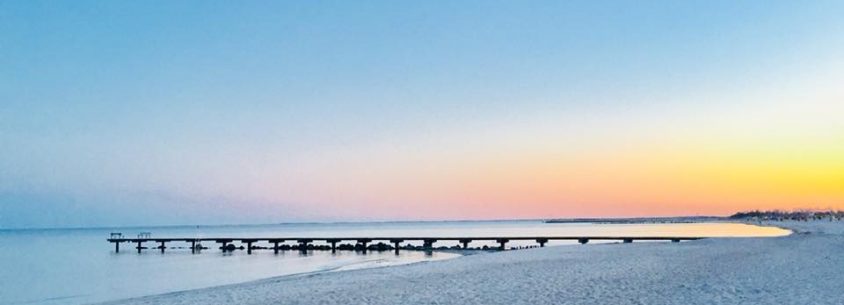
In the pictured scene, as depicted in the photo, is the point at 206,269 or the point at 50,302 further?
the point at 206,269

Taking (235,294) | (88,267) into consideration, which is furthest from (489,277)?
(88,267)

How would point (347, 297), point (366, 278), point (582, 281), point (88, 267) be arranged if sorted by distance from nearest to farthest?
1. point (347, 297)
2. point (582, 281)
3. point (366, 278)
4. point (88, 267)

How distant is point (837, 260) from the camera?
20406 mm

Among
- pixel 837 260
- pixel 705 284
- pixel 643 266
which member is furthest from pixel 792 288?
pixel 837 260

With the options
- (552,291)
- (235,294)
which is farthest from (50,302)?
(552,291)

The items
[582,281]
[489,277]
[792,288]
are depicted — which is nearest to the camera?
[792,288]

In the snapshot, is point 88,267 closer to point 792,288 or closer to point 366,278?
point 366,278

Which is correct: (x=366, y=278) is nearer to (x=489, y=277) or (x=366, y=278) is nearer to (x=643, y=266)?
(x=489, y=277)

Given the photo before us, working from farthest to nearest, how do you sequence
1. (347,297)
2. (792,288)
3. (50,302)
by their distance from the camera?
(50,302)
(347,297)
(792,288)

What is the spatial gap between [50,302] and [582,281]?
1953 centimetres

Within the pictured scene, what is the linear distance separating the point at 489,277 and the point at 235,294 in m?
7.04

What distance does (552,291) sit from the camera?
46.7 feet

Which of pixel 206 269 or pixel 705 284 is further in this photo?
pixel 206 269

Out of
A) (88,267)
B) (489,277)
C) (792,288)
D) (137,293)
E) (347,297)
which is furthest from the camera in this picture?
(88,267)
